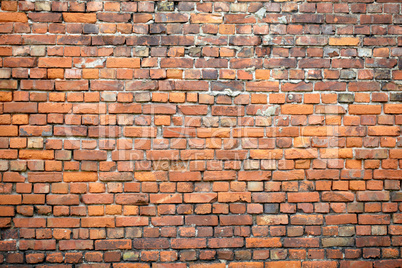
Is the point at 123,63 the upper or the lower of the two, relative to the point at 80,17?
lower

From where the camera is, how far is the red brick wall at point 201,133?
78.0 inches

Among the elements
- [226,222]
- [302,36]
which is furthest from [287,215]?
[302,36]

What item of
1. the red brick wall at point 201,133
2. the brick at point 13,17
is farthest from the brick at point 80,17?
the brick at point 13,17

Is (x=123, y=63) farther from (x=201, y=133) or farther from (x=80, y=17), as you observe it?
(x=201, y=133)

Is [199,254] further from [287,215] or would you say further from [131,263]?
[287,215]

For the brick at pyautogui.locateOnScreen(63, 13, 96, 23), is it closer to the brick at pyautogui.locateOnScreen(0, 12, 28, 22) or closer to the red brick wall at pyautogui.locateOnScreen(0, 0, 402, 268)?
the red brick wall at pyautogui.locateOnScreen(0, 0, 402, 268)

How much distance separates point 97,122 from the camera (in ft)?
6.52

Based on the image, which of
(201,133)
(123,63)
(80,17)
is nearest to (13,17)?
(80,17)

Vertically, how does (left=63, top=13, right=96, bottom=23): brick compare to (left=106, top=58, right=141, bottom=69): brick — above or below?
above

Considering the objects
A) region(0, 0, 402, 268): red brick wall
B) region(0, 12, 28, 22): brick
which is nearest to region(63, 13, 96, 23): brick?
region(0, 0, 402, 268): red brick wall

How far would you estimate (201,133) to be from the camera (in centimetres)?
201

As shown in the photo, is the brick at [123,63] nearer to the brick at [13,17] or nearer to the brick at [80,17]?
the brick at [80,17]

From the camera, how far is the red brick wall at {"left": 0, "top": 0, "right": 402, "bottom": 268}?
1981 mm

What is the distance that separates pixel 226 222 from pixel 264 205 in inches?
12.4
